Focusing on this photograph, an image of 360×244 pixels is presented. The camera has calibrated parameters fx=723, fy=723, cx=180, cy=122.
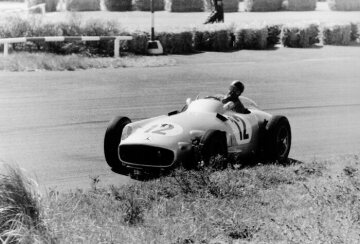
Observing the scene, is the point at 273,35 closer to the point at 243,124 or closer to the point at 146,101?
the point at 146,101

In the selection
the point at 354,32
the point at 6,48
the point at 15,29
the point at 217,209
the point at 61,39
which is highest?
the point at 15,29

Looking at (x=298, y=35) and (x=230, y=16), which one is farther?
(x=230, y=16)

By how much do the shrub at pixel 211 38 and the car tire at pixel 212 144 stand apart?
49.7 ft

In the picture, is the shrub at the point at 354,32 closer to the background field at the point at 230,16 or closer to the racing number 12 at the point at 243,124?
the background field at the point at 230,16

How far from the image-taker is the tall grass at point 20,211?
597cm

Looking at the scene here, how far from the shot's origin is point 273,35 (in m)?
26.4

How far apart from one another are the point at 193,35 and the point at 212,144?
1527 centimetres

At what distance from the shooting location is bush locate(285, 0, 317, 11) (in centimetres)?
3856

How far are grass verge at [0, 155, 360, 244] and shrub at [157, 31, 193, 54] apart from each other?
569 inches

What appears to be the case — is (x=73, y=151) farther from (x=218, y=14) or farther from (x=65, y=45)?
(x=218, y=14)

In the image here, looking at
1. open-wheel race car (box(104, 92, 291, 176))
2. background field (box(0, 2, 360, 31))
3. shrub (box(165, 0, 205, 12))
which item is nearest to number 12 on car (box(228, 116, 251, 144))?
open-wheel race car (box(104, 92, 291, 176))

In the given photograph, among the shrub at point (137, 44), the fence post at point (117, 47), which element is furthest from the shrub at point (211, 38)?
the fence post at point (117, 47)

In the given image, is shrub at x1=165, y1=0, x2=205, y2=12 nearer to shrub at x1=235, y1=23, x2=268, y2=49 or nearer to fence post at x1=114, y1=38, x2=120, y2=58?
shrub at x1=235, y1=23, x2=268, y2=49

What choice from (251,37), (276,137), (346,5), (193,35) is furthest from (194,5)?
(276,137)
